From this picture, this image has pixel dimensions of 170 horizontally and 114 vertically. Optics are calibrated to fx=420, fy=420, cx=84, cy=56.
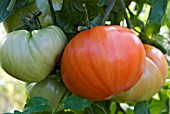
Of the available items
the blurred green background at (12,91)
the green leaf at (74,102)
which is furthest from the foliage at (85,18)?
the blurred green background at (12,91)

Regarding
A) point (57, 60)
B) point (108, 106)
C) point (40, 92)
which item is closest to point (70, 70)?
point (57, 60)

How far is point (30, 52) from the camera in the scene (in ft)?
2.41

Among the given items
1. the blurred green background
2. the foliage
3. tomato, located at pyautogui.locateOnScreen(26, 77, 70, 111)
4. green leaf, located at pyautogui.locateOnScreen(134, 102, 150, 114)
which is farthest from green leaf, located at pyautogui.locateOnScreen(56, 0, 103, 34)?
the blurred green background

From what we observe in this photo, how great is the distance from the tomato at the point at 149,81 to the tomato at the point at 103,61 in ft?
0.38

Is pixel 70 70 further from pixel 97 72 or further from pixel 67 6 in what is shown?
pixel 67 6

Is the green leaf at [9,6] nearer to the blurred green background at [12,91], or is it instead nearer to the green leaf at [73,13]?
the green leaf at [73,13]

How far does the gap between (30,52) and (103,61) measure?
135 mm

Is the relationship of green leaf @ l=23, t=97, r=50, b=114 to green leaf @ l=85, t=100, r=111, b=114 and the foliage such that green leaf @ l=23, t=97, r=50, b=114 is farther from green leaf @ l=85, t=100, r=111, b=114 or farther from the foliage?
green leaf @ l=85, t=100, r=111, b=114

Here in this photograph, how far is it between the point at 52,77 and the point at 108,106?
8.1 inches

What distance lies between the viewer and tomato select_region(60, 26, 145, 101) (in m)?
0.69

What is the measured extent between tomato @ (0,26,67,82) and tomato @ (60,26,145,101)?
1.3 inches

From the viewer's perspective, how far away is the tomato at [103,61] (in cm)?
69

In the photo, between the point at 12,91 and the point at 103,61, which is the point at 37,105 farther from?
the point at 12,91

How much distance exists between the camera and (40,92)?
2.85 feet
